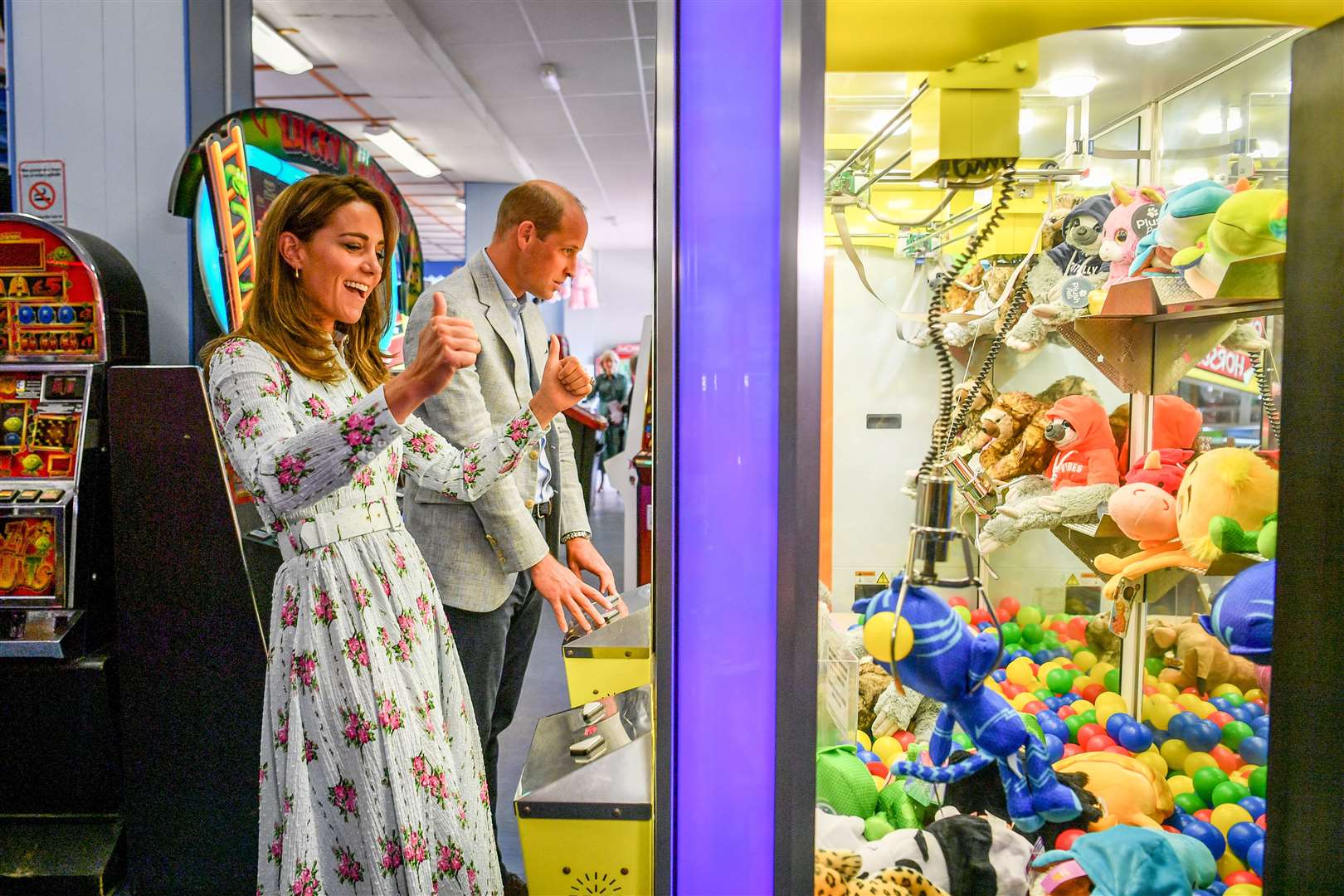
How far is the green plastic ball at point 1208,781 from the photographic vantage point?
1599 mm

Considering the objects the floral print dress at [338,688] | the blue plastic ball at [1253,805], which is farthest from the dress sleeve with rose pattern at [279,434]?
the blue plastic ball at [1253,805]

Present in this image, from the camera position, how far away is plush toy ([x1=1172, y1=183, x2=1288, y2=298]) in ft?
3.76

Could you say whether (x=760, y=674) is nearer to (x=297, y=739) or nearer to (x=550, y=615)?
(x=297, y=739)

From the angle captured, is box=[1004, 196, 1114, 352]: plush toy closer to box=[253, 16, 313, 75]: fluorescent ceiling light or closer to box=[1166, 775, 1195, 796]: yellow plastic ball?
box=[1166, 775, 1195, 796]: yellow plastic ball

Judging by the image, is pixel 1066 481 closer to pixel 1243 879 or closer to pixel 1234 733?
pixel 1234 733

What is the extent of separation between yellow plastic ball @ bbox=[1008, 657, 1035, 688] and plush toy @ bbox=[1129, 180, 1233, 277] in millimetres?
873

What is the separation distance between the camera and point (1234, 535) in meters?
1.35

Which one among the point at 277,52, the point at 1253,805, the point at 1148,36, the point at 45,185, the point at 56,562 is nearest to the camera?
the point at 1148,36

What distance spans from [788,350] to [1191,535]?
96cm

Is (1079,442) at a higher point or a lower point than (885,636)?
higher

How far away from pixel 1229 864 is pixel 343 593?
4.93 feet

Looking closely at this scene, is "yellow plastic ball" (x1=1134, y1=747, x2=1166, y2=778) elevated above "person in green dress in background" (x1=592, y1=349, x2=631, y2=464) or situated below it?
below

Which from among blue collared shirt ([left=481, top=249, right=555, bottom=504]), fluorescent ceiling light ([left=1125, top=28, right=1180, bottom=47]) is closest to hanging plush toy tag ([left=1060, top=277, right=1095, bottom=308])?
fluorescent ceiling light ([left=1125, top=28, right=1180, bottom=47])

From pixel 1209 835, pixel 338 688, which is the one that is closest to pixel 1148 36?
pixel 1209 835
